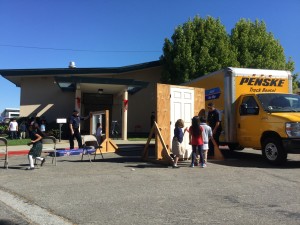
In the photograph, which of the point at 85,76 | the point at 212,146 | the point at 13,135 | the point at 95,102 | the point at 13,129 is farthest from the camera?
the point at 95,102

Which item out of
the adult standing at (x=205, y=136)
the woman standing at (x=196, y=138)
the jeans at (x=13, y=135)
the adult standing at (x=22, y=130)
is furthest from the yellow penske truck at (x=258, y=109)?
the jeans at (x=13, y=135)

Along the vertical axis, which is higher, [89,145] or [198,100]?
[198,100]

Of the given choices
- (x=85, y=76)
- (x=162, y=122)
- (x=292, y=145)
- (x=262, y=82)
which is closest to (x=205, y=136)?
(x=162, y=122)

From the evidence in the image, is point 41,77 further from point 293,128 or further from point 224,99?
point 293,128

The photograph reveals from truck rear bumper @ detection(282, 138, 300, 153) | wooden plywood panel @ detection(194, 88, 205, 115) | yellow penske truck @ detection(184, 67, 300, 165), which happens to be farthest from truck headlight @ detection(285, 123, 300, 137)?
wooden plywood panel @ detection(194, 88, 205, 115)

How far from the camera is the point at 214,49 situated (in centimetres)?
2680

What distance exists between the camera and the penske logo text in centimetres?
1184

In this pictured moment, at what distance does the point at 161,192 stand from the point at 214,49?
21.4m

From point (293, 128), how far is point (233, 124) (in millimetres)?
2496

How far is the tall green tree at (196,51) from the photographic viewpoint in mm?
26266

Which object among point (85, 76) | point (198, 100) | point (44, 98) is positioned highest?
point (85, 76)

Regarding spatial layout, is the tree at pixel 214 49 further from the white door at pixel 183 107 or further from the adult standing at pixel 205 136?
the adult standing at pixel 205 136

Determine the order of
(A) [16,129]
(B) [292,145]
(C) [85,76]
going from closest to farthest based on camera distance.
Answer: (B) [292,145] → (A) [16,129] → (C) [85,76]

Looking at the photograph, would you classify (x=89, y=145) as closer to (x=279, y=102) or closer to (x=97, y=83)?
(x=279, y=102)
